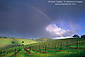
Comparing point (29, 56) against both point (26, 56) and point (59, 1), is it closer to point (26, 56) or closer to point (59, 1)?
point (26, 56)

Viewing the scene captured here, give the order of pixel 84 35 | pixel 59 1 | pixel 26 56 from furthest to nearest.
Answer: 1. pixel 84 35
2. pixel 59 1
3. pixel 26 56

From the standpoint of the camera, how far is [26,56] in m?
35.1

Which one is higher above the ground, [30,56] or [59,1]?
A: [59,1]

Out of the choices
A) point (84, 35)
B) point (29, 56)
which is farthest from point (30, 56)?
point (84, 35)

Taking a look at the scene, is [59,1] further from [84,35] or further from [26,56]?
[84,35]

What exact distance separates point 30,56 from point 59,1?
64435 mm

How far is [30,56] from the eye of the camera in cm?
3525

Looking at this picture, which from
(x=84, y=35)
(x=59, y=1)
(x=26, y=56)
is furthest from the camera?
(x=84, y=35)

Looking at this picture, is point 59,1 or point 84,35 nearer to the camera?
point 59,1

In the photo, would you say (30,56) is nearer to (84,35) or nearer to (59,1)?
(59,1)

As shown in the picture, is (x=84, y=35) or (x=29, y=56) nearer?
(x=29, y=56)

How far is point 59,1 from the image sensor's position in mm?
80750

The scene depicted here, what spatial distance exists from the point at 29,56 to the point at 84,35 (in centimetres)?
11782

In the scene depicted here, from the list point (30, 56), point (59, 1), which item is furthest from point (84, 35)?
point (30, 56)
